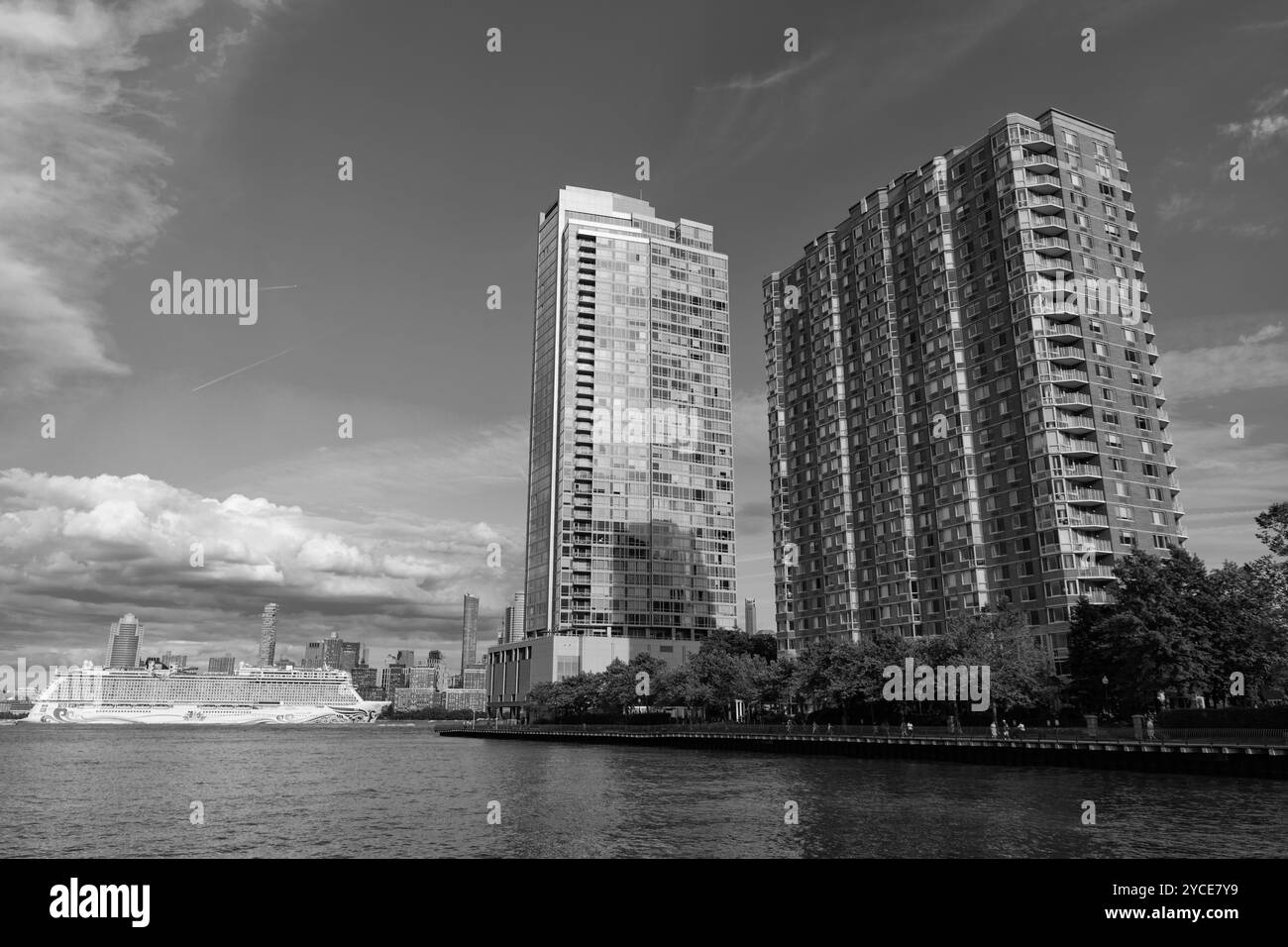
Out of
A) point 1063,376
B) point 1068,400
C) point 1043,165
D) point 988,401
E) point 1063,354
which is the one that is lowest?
point 1068,400

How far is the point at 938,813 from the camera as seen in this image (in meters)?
50.9

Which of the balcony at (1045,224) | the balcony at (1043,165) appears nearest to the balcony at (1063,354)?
the balcony at (1045,224)

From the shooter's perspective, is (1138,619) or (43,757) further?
(43,757)

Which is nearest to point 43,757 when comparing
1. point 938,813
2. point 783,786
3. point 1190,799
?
point 783,786

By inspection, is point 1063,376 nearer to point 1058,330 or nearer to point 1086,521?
point 1058,330

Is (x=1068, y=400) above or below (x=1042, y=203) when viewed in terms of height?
below

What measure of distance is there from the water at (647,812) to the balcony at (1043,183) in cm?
8787

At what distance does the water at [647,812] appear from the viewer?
41531 millimetres

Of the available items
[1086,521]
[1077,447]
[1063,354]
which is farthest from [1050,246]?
[1086,521]

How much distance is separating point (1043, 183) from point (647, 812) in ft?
379

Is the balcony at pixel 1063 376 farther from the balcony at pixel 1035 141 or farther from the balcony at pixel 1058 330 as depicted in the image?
the balcony at pixel 1035 141

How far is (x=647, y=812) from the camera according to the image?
54688 mm
